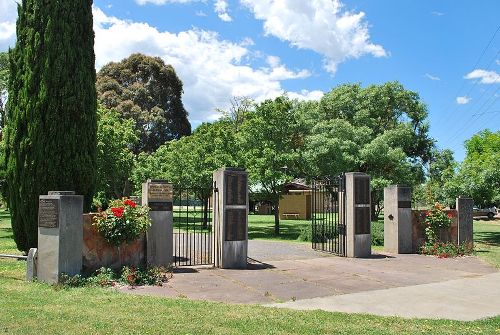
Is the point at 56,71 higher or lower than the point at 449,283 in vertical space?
higher

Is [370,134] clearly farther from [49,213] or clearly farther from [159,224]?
[49,213]

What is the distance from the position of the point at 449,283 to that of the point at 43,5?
1167 centimetres

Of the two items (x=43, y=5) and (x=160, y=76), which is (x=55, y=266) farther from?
(x=160, y=76)

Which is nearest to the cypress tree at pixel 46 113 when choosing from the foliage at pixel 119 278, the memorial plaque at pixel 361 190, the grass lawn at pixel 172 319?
the foliage at pixel 119 278

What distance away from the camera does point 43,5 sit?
12.3 meters

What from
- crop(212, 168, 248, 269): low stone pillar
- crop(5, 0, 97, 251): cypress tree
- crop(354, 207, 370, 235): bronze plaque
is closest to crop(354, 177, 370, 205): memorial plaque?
crop(354, 207, 370, 235): bronze plaque

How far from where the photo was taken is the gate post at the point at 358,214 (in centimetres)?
1461

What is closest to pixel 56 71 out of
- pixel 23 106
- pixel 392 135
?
pixel 23 106

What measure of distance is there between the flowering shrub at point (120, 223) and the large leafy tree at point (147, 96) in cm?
3382

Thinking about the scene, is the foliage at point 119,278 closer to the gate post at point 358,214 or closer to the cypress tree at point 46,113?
the cypress tree at point 46,113

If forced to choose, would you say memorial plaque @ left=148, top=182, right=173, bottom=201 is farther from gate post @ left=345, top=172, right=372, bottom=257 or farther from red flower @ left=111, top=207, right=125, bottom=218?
gate post @ left=345, top=172, right=372, bottom=257

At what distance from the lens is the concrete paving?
334 inches

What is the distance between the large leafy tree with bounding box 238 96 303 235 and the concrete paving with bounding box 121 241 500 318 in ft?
25.9

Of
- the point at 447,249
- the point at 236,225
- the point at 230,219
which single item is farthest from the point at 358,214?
the point at 230,219
